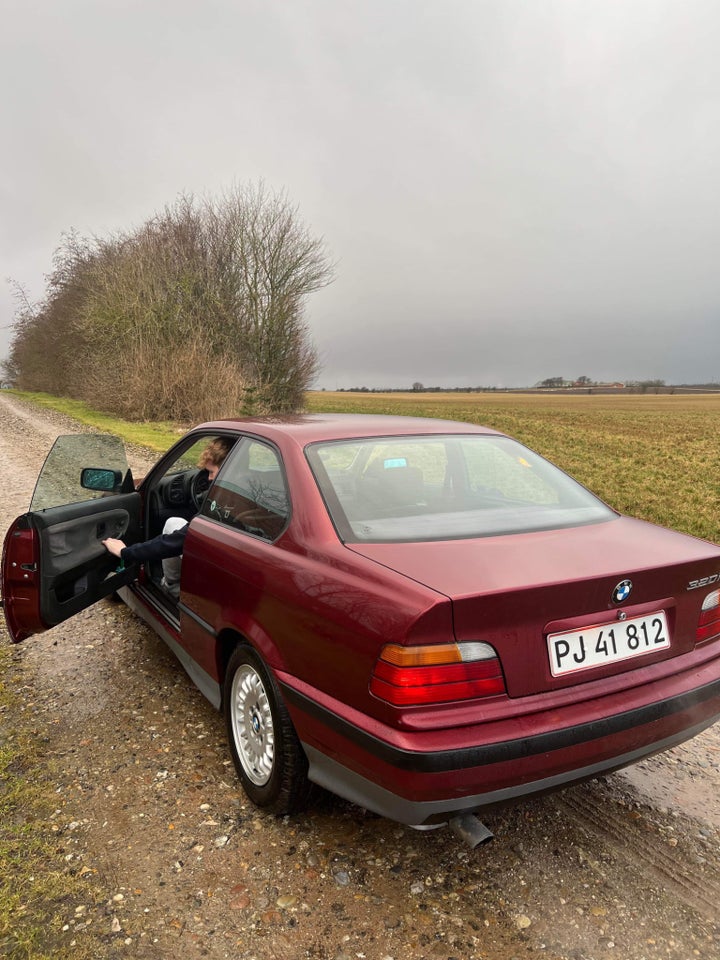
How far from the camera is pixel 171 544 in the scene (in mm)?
3346

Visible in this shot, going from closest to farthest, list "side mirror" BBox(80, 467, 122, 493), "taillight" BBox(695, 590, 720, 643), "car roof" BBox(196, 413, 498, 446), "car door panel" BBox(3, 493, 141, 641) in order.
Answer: "taillight" BBox(695, 590, 720, 643), "car roof" BBox(196, 413, 498, 446), "car door panel" BBox(3, 493, 141, 641), "side mirror" BBox(80, 467, 122, 493)

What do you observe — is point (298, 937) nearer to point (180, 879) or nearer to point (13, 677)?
point (180, 879)

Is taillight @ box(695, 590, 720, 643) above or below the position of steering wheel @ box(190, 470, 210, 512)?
below

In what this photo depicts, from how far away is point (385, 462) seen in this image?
2.84 m

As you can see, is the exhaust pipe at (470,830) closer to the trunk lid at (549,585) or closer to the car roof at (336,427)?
the trunk lid at (549,585)

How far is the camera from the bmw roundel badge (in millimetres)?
2080

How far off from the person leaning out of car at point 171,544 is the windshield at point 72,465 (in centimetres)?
34

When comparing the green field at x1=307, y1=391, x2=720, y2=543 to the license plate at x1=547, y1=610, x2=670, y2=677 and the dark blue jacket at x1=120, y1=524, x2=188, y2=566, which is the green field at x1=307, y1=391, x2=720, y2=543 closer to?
the license plate at x1=547, y1=610, x2=670, y2=677

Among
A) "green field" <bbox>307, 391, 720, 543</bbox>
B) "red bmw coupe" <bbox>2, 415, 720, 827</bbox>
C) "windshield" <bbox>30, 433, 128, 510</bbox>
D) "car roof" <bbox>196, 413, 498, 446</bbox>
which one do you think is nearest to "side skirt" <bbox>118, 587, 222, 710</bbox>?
"red bmw coupe" <bbox>2, 415, 720, 827</bbox>

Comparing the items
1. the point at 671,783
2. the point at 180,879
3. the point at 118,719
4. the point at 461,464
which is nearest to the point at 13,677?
the point at 118,719

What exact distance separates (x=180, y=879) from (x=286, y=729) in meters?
0.60

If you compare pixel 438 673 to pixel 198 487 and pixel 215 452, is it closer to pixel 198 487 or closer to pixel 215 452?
pixel 215 452

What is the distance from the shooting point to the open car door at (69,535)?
10.1 ft

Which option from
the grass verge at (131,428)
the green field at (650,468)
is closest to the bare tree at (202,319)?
the grass verge at (131,428)
